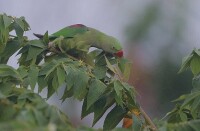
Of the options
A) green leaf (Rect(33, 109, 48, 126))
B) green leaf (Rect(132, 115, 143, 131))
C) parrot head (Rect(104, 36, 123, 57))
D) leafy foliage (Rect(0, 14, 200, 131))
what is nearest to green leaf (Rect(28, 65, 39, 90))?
leafy foliage (Rect(0, 14, 200, 131))

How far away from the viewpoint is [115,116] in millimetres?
2574

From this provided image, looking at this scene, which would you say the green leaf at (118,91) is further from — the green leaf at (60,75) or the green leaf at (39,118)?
the green leaf at (39,118)

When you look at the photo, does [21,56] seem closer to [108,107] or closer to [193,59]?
[108,107]

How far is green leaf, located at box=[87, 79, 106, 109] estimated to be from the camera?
246 cm

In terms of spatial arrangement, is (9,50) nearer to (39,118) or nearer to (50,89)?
(50,89)

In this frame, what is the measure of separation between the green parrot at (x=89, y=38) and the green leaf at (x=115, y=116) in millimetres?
477

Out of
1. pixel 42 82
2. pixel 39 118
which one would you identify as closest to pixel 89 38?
pixel 42 82

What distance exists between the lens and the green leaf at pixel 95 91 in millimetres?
2465

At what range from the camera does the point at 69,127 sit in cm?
180

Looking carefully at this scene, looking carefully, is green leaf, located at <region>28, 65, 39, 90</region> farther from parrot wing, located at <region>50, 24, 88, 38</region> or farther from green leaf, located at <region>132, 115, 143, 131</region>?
parrot wing, located at <region>50, 24, 88, 38</region>

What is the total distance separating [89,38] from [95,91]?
779 millimetres

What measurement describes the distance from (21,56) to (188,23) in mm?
7940

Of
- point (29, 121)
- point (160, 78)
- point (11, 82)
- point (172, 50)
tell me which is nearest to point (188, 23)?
point (172, 50)

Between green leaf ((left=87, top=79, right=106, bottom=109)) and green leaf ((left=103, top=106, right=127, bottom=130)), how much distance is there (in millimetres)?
123
